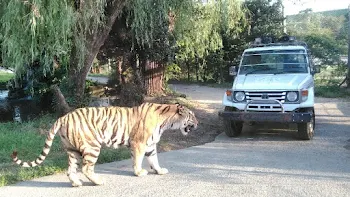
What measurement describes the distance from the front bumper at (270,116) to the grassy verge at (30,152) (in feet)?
8.91

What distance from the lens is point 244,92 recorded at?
10.2 meters

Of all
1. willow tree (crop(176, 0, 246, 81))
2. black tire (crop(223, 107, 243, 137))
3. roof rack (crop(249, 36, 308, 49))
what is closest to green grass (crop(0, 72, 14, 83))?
willow tree (crop(176, 0, 246, 81))

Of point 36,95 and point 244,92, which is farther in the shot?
point 36,95

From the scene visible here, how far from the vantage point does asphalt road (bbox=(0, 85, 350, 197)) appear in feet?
19.9

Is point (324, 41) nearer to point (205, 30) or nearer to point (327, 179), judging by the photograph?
point (205, 30)

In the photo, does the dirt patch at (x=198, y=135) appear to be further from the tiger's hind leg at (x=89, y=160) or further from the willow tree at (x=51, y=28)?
the tiger's hind leg at (x=89, y=160)

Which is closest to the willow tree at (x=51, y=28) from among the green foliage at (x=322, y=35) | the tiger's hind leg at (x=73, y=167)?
the tiger's hind leg at (x=73, y=167)

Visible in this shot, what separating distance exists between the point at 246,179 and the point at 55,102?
6939mm

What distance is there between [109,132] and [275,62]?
600 cm

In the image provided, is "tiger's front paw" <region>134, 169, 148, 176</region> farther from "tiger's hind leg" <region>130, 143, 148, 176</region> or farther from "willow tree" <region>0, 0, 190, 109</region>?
"willow tree" <region>0, 0, 190, 109</region>

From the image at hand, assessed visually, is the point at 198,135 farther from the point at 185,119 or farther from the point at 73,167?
the point at 73,167

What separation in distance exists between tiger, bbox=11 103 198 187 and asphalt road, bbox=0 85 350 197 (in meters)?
0.34

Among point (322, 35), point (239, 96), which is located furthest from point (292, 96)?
point (322, 35)

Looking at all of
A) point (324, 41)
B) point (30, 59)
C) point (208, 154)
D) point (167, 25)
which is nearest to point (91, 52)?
point (30, 59)
